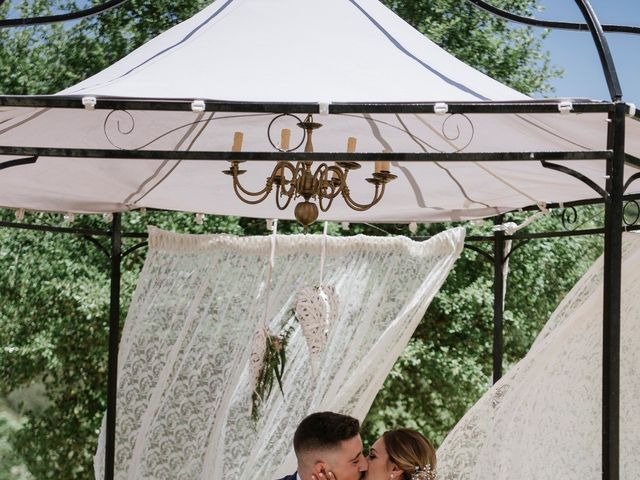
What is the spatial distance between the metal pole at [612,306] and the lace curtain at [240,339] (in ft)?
7.15

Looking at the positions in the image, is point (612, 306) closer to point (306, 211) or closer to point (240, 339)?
point (306, 211)

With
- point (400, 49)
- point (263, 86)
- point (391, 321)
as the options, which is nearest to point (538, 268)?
point (391, 321)

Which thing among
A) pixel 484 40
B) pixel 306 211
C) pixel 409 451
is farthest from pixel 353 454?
pixel 484 40

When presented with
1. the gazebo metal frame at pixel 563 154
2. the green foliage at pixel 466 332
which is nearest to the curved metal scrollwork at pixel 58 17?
the gazebo metal frame at pixel 563 154

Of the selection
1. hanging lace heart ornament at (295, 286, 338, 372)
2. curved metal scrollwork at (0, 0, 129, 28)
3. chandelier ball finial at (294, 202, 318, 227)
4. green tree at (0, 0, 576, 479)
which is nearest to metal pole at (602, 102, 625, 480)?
chandelier ball finial at (294, 202, 318, 227)

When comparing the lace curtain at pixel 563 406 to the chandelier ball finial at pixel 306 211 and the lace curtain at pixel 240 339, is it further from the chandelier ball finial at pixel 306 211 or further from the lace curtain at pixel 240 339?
the lace curtain at pixel 240 339

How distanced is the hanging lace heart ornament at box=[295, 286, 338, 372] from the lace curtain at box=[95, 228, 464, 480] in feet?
1.62

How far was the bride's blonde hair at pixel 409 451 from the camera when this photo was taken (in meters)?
3.51

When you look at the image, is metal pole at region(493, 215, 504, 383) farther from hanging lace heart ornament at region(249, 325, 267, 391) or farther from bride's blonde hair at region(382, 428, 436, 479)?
bride's blonde hair at region(382, 428, 436, 479)

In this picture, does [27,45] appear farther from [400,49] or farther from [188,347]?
[400,49]

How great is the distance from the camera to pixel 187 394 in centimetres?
538

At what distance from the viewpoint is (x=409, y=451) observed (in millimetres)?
3510

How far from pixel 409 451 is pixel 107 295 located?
196 inches

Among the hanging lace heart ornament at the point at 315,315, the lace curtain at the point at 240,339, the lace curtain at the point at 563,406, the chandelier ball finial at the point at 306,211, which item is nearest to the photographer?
the chandelier ball finial at the point at 306,211
